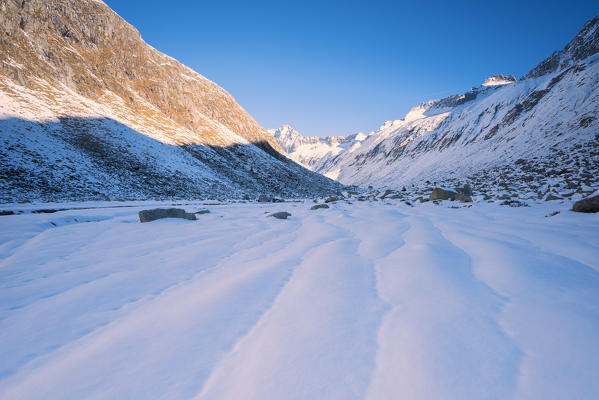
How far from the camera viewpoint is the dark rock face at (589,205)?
4.48 metres

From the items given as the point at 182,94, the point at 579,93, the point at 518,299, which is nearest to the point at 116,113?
the point at 182,94

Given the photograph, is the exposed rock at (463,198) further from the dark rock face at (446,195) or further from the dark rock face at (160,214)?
the dark rock face at (160,214)

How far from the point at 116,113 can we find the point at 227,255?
3160 cm

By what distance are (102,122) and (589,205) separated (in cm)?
3067

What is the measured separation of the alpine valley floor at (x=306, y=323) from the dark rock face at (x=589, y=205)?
2489 mm

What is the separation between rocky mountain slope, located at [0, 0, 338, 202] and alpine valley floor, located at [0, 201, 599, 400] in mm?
14587

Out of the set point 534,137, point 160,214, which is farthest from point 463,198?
point 534,137

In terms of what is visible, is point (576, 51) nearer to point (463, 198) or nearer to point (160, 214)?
point (463, 198)

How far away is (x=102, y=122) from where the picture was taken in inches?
886

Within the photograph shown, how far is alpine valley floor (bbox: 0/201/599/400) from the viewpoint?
1007 mm

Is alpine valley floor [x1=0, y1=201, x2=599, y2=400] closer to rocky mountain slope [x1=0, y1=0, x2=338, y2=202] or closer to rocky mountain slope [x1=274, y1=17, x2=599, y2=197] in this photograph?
rocky mountain slope [x1=274, y1=17, x2=599, y2=197]

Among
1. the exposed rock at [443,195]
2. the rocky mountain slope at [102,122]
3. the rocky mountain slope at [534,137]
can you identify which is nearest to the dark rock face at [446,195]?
the exposed rock at [443,195]

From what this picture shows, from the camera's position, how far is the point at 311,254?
2848mm

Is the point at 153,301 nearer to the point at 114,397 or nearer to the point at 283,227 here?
the point at 114,397
